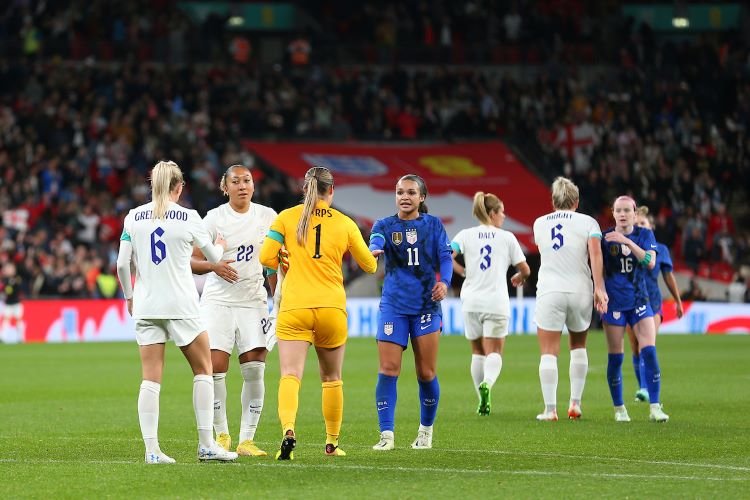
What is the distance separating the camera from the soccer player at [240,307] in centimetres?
1134

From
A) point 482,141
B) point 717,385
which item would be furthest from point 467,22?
point 717,385

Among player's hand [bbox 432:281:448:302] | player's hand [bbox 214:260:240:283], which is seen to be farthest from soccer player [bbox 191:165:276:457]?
player's hand [bbox 432:281:448:302]

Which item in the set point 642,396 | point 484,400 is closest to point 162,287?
point 484,400

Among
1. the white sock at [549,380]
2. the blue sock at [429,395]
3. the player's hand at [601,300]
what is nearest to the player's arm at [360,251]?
the blue sock at [429,395]

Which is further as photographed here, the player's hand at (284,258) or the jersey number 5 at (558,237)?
the jersey number 5 at (558,237)

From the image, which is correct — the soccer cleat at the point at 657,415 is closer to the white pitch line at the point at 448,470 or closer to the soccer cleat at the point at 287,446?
Answer: the white pitch line at the point at 448,470

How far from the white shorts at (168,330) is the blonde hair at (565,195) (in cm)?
512

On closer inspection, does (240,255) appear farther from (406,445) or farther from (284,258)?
(406,445)

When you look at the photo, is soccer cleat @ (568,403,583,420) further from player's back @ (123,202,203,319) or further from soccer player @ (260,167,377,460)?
player's back @ (123,202,203,319)

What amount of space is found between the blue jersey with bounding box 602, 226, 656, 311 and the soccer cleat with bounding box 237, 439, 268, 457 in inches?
187

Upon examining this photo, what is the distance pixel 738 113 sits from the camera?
41.5m

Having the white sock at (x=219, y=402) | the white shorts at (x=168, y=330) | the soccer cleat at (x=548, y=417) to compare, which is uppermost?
the white shorts at (x=168, y=330)

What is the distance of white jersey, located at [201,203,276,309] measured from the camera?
11.4 metres

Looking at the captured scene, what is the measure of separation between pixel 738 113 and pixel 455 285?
1056 centimetres
